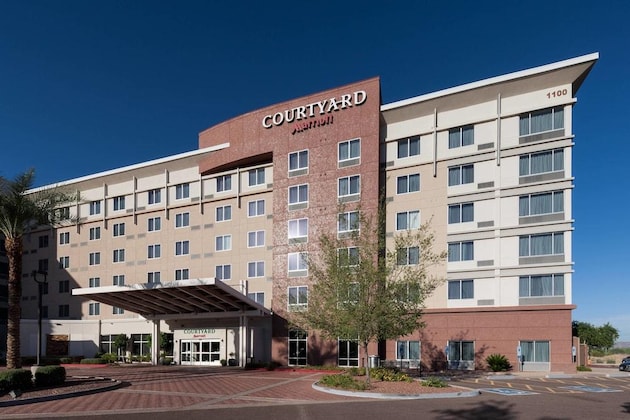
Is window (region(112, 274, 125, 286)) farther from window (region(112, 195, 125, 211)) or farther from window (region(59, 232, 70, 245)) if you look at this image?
window (region(59, 232, 70, 245))

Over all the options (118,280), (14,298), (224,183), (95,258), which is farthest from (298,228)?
(95,258)

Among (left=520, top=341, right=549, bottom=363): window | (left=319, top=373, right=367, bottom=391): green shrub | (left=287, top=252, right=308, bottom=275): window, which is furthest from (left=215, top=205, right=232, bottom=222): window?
(left=520, top=341, right=549, bottom=363): window

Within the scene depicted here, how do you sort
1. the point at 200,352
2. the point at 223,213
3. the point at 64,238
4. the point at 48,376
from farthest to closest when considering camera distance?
the point at 64,238, the point at 223,213, the point at 200,352, the point at 48,376

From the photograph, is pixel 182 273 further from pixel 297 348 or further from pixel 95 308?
pixel 297 348

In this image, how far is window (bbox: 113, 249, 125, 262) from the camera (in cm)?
5128

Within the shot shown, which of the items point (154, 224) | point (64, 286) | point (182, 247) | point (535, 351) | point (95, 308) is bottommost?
point (95, 308)

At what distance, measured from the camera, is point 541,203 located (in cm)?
3434

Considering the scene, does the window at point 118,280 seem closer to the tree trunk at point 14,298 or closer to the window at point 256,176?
the window at point 256,176

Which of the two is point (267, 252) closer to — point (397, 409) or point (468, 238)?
point (468, 238)

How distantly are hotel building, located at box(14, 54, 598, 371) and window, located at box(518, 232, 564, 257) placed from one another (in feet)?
0.30

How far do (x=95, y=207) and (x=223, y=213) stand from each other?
1728cm

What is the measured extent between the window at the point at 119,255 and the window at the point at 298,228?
68.1 ft

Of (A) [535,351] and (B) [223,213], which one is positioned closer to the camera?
(A) [535,351]

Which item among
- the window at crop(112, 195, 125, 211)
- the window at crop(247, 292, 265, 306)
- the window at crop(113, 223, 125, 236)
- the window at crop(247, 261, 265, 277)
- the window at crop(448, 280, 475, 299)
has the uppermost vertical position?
the window at crop(112, 195, 125, 211)
